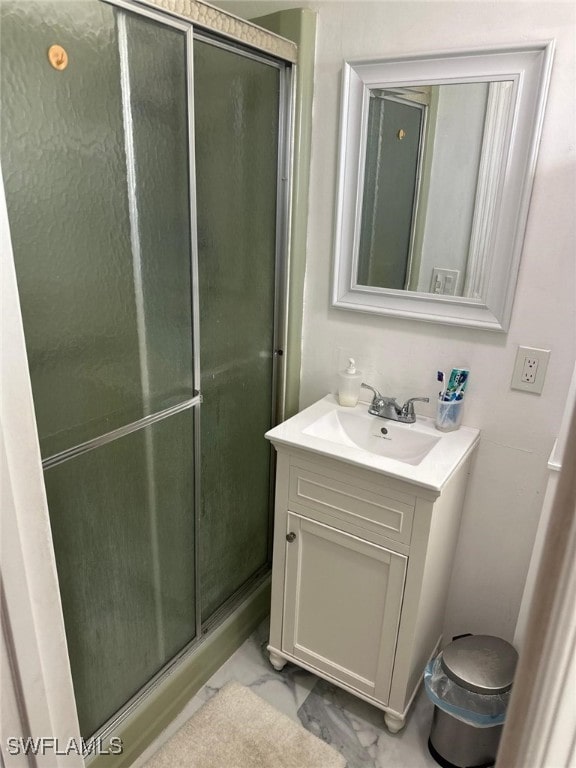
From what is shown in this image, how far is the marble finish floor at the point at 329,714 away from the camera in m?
1.55

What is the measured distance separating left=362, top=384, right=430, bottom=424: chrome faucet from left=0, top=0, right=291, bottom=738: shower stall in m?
0.36

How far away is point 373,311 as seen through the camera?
5.57 feet

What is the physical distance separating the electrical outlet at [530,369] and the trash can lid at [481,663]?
729mm

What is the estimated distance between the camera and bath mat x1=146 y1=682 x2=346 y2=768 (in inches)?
58.9

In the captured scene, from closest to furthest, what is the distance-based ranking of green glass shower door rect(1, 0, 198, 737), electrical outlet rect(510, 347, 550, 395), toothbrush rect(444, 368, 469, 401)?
green glass shower door rect(1, 0, 198, 737) → electrical outlet rect(510, 347, 550, 395) → toothbrush rect(444, 368, 469, 401)

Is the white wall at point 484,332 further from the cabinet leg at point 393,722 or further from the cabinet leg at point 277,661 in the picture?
the cabinet leg at point 277,661

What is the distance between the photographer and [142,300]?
1.29 meters

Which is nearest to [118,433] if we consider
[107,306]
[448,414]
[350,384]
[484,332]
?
[107,306]

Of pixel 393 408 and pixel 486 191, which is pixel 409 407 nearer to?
pixel 393 408

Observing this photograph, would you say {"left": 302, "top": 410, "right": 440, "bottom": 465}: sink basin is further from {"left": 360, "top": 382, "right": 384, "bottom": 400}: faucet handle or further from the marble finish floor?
the marble finish floor

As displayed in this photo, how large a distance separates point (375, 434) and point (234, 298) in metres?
0.61

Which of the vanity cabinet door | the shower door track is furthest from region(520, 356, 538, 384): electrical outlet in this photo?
the shower door track

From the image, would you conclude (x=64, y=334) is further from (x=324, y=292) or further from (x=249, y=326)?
(x=324, y=292)

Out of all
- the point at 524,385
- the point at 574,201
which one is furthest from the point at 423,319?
the point at 574,201
